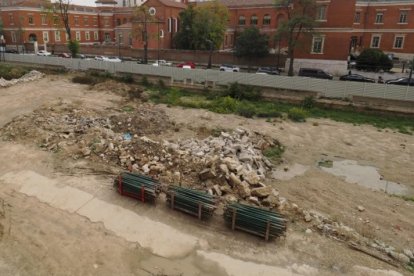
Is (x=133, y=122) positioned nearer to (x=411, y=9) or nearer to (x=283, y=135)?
(x=283, y=135)

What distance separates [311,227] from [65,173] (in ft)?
32.7

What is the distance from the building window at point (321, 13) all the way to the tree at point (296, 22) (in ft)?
2.08

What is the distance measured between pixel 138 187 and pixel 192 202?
2168 millimetres

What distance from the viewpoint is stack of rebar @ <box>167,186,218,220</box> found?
424 inches

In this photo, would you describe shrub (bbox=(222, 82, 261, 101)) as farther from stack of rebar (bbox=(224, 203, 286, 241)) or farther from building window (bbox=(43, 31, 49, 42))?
building window (bbox=(43, 31, 49, 42))

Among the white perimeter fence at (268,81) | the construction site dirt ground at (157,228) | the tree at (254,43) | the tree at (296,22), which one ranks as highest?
the tree at (296,22)

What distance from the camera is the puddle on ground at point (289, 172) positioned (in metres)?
14.8

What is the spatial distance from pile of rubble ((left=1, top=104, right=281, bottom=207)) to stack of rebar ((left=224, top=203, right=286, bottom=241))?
1381mm

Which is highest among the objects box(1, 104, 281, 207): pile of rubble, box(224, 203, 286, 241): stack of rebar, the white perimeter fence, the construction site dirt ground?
the white perimeter fence

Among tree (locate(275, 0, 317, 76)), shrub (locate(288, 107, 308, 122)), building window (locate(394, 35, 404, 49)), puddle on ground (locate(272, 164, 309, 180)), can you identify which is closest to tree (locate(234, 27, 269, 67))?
tree (locate(275, 0, 317, 76))

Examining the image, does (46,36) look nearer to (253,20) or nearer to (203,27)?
(203,27)

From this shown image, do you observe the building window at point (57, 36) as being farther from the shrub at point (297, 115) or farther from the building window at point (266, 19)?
the shrub at point (297, 115)

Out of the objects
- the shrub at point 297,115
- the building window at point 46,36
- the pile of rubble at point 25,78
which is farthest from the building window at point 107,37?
the shrub at point 297,115

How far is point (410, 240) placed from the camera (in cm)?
1023
